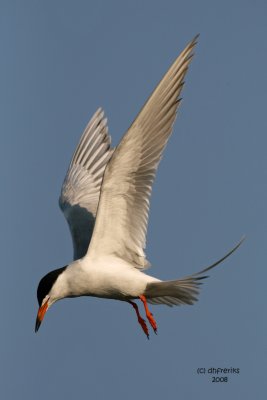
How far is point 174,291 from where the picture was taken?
742 centimetres

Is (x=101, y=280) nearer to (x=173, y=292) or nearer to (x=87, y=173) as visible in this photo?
(x=173, y=292)

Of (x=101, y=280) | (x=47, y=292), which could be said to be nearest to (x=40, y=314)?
(x=47, y=292)

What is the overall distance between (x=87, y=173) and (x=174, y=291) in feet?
9.07

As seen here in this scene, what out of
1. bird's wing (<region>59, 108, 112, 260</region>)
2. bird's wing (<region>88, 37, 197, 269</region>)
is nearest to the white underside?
bird's wing (<region>88, 37, 197, 269</region>)

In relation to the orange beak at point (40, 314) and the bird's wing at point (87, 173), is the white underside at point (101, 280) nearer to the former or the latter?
the orange beak at point (40, 314)

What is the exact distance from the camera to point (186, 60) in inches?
269

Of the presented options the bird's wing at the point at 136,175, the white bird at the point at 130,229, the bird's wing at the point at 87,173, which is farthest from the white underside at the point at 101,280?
the bird's wing at the point at 87,173

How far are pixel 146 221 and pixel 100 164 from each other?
234 centimetres

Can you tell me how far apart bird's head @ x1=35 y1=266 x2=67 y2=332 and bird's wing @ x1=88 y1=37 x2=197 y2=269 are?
396 millimetres

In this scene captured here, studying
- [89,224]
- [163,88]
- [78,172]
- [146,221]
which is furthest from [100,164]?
[163,88]

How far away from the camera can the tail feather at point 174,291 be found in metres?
7.18

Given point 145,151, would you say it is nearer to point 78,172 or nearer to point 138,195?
point 138,195

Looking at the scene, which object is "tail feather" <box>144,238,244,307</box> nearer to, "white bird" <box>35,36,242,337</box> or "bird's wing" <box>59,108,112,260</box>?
"white bird" <box>35,36,242,337</box>

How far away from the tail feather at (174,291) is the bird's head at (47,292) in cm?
79
